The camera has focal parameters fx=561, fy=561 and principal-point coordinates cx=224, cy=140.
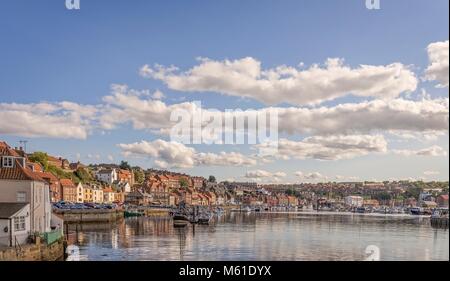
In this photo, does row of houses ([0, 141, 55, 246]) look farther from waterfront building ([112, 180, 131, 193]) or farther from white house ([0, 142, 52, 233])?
waterfront building ([112, 180, 131, 193])

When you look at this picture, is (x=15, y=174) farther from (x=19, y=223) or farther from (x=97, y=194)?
(x=97, y=194)

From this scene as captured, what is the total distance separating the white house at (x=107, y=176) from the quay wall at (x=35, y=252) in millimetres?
77901

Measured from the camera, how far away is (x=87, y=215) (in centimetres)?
6303

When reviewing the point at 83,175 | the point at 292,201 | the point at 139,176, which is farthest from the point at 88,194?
the point at 292,201

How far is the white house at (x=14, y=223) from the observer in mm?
21609

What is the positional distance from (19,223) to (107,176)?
84107 millimetres

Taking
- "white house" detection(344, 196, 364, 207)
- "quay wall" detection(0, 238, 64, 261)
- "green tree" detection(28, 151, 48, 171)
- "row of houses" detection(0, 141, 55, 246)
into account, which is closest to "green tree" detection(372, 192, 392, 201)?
"white house" detection(344, 196, 364, 207)

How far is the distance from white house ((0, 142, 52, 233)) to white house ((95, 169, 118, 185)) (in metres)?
77.2

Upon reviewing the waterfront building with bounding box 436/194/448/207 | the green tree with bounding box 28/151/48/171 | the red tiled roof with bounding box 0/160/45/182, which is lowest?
the waterfront building with bounding box 436/194/448/207

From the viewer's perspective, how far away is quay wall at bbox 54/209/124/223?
198 feet

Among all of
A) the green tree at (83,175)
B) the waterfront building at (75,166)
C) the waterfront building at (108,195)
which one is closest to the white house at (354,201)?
the waterfront building at (108,195)

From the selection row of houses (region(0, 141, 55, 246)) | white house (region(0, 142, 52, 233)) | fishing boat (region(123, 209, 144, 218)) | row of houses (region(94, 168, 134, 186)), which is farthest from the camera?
row of houses (region(94, 168, 134, 186))

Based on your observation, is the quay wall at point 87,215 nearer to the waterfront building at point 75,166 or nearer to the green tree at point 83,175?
the green tree at point 83,175
